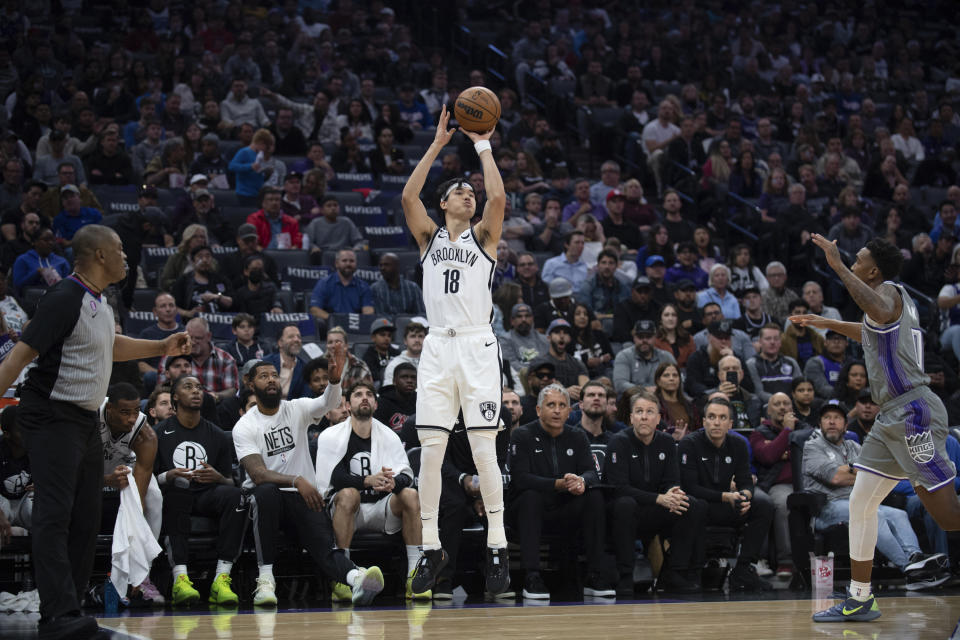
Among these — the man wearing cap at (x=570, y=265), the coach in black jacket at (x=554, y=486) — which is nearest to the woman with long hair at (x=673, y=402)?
the coach in black jacket at (x=554, y=486)

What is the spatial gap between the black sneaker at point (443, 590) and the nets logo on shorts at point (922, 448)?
3149 millimetres

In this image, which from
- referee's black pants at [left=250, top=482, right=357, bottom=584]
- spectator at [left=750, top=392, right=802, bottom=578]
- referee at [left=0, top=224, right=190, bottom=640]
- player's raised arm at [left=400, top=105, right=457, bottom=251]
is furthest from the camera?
spectator at [left=750, top=392, right=802, bottom=578]

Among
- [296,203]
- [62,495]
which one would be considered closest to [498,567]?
[62,495]

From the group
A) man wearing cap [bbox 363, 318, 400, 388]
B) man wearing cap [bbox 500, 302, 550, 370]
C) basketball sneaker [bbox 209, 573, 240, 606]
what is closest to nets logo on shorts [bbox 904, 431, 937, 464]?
basketball sneaker [bbox 209, 573, 240, 606]

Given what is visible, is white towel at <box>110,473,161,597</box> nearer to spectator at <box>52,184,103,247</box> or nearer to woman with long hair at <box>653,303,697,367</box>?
spectator at <box>52,184,103,247</box>

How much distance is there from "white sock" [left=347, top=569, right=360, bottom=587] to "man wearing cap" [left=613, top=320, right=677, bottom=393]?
3.98 m

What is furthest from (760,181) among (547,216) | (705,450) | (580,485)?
(580,485)

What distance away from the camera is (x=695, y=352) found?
36.1 feet

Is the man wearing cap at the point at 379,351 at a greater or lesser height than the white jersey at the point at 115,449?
greater

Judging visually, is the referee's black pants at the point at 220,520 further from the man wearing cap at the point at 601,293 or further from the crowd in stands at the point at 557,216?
the man wearing cap at the point at 601,293

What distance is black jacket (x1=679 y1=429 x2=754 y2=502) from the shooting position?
8.98 meters

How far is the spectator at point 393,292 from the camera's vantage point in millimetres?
11766

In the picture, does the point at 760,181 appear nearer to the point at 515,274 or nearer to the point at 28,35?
the point at 515,274

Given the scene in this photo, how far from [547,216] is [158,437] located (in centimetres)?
671
